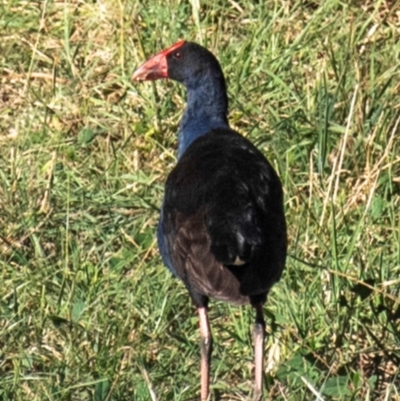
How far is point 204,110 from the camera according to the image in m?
5.28

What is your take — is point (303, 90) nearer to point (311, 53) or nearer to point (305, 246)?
point (311, 53)

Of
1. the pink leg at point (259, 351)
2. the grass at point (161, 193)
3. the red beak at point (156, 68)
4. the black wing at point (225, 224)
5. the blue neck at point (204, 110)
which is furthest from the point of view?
the red beak at point (156, 68)

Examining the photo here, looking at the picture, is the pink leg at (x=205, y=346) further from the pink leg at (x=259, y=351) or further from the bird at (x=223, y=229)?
the pink leg at (x=259, y=351)

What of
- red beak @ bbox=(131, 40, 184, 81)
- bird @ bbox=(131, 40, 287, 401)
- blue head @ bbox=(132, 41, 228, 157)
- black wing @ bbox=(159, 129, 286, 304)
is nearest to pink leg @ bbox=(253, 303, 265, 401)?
bird @ bbox=(131, 40, 287, 401)

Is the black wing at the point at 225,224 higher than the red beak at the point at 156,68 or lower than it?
higher

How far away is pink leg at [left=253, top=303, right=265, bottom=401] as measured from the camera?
14.9ft

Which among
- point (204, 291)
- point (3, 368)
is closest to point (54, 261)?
point (3, 368)

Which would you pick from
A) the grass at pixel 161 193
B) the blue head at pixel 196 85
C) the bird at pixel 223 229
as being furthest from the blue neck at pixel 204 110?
the grass at pixel 161 193

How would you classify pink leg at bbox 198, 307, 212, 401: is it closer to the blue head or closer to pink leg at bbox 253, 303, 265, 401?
pink leg at bbox 253, 303, 265, 401

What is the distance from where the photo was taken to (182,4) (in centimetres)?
648

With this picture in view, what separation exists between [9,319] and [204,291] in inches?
33.1

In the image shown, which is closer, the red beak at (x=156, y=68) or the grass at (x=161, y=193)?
the grass at (x=161, y=193)

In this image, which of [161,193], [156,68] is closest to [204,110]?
[156,68]

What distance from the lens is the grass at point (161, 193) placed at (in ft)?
15.3
